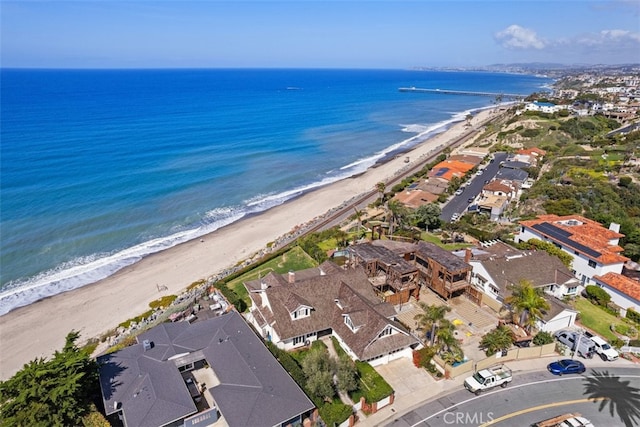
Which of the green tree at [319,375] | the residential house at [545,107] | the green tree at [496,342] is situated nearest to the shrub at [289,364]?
the green tree at [319,375]

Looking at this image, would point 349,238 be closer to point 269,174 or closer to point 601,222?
point 601,222

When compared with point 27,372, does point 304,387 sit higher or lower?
lower

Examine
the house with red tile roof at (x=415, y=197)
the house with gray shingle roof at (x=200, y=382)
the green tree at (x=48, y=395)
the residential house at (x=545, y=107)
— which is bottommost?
the house with red tile roof at (x=415, y=197)

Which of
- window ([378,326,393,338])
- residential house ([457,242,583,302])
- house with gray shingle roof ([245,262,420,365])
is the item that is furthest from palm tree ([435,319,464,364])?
residential house ([457,242,583,302])

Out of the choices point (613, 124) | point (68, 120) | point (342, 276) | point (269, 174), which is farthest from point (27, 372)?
point (613, 124)

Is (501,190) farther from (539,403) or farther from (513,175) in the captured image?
(539,403)

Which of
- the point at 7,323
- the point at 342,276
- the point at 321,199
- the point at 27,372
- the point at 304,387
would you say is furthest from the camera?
the point at 321,199

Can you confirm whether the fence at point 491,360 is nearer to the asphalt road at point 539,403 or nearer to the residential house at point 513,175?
the asphalt road at point 539,403

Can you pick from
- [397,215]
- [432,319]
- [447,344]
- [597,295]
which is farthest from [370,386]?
[397,215]
